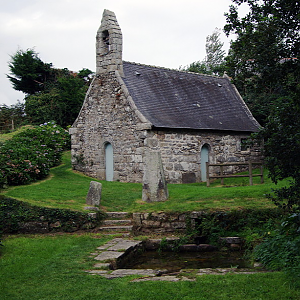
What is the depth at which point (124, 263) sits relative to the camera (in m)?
8.27

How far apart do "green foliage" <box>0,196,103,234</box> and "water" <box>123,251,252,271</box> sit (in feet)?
7.36

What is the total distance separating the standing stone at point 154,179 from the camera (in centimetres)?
1224

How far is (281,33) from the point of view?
6668mm

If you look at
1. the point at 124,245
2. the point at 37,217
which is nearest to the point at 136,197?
→ the point at 37,217

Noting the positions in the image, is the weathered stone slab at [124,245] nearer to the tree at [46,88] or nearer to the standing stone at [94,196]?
the standing stone at [94,196]

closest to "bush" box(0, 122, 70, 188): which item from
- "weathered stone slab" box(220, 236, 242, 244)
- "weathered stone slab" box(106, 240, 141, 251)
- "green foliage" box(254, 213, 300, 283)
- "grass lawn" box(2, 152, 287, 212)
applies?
"grass lawn" box(2, 152, 287, 212)

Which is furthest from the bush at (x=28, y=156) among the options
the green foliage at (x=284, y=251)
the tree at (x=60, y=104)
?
the green foliage at (x=284, y=251)

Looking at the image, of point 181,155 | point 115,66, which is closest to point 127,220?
point 181,155

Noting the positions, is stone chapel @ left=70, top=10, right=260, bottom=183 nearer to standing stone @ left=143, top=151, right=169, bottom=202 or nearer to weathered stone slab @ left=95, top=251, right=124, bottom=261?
standing stone @ left=143, top=151, right=169, bottom=202

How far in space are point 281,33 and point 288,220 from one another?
3.08 metres

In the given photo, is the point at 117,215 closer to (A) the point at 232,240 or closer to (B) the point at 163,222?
(B) the point at 163,222

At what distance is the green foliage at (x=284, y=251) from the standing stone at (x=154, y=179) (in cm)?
461

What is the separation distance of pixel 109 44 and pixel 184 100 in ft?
15.5

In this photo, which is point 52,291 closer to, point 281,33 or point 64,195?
point 281,33
